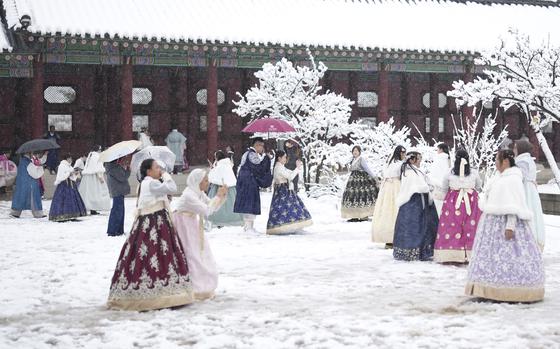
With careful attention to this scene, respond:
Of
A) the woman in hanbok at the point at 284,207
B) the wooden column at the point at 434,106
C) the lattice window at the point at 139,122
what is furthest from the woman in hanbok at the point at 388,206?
the wooden column at the point at 434,106

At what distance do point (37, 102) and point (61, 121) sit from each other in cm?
207

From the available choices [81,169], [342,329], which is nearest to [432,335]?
[342,329]

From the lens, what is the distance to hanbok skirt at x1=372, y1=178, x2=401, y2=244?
10695 mm

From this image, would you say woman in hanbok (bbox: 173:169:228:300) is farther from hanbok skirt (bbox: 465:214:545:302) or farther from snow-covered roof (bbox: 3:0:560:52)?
snow-covered roof (bbox: 3:0:560:52)

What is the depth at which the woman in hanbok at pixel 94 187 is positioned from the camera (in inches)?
637

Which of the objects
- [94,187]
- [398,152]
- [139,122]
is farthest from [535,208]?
[139,122]

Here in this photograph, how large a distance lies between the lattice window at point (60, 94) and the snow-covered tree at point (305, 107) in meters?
4.77

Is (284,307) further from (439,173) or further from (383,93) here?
(383,93)

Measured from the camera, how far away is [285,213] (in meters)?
12.4

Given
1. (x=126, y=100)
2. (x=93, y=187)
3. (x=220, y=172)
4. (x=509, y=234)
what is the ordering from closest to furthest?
1. (x=509, y=234)
2. (x=220, y=172)
3. (x=93, y=187)
4. (x=126, y=100)

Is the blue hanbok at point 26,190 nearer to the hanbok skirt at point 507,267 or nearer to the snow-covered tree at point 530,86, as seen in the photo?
the snow-covered tree at point 530,86

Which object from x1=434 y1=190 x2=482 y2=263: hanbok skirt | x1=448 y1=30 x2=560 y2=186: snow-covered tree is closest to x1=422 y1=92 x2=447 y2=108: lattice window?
x1=448 y1=30 x2=560 y2=186: snow-covered tree

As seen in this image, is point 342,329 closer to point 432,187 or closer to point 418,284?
point 418,284

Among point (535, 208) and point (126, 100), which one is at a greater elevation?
point (126, 100)
